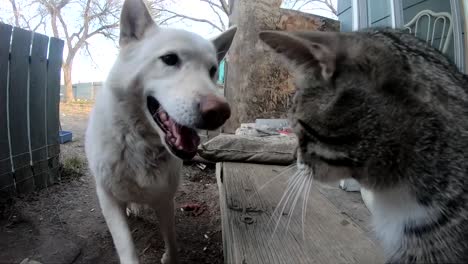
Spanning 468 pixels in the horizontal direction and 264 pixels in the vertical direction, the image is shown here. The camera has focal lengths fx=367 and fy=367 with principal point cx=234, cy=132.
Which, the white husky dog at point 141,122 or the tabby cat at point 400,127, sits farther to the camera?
the white husky dog at point 141,122

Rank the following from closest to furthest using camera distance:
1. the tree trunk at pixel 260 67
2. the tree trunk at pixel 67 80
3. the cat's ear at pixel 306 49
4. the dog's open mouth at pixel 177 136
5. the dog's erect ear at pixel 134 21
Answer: the cat's ear at pixel 306 49 → the dog's open mouth at pixel 177 136 → the dog's erect ear at pixel 134 21 → the tree trunk at pixel 260 67 → the tree trunk at pixel 67 80

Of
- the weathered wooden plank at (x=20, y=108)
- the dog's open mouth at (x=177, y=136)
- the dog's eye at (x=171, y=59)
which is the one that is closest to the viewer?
the dog's open mouth at (x=177, y=136)

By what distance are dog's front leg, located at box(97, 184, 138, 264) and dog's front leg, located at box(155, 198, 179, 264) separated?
0.24 metres

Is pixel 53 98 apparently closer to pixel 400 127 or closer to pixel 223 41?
pixel 223 41

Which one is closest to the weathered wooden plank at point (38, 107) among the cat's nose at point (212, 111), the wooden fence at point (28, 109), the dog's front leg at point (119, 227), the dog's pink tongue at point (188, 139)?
the wooden fence at point (28, 109)

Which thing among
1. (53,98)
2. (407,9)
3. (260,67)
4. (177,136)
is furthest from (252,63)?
(177,136)

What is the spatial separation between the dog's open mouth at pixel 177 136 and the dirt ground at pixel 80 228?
3.01ft

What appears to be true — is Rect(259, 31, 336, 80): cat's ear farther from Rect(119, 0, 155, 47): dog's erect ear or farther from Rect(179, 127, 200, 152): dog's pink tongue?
Rect(119, 0, 155, 47): dog's erect ear

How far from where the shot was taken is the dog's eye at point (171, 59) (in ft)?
5.82

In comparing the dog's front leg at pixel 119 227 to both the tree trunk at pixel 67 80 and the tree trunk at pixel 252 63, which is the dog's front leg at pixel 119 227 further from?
the tree trunk at pixel 67 80

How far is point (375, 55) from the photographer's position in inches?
38.8

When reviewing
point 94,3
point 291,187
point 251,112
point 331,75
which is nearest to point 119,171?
point 291,187

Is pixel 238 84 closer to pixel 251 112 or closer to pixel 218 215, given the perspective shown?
pixel 251 112

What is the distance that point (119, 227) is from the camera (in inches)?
68.2
